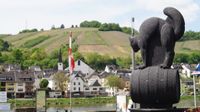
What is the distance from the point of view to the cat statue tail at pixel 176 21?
970 centimetres

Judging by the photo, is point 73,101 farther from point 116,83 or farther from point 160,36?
point 160,36

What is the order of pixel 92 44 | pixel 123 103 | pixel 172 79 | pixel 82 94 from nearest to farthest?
pixel 172 79 → pixel 123 103 → pixel 82 94 → pixel 92 44

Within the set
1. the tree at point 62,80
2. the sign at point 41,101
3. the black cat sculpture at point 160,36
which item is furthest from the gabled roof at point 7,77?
the black cat sculpture at point 160,36

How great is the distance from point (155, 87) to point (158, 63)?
2.45ft

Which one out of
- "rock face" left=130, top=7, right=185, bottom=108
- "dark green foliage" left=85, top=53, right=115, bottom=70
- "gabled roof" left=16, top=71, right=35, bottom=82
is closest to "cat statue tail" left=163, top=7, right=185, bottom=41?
"rock face" left=130, top=7, right=185, bottom=108

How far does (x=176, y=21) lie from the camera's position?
9.73 metres

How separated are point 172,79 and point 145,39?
1107mm

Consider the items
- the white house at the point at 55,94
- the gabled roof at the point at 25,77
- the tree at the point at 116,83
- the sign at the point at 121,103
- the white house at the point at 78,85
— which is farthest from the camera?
the white house at the point at 78,85

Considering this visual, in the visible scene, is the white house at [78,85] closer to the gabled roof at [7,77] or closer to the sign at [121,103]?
the gabled roof at [7,77]

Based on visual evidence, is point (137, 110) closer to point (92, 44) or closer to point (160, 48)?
point (160, 48)

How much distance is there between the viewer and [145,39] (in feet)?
32.2

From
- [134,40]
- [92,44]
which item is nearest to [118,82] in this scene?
[92,44]

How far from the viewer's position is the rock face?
9.16m

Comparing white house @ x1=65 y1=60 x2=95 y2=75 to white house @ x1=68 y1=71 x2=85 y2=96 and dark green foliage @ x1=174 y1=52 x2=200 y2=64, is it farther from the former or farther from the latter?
dark green foliage @ x1=174 y1=52 x2=200 y2=64
